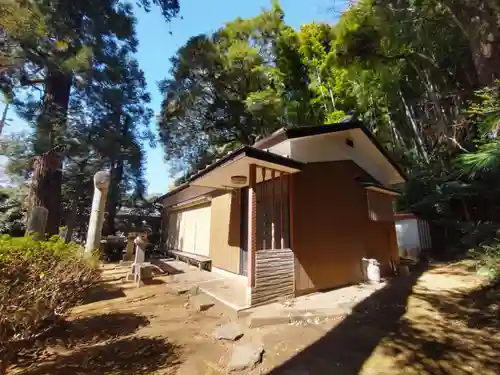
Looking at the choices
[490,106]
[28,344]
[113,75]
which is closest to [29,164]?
[113,75]

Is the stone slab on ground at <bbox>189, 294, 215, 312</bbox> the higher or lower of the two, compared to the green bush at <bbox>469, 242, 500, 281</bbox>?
lower

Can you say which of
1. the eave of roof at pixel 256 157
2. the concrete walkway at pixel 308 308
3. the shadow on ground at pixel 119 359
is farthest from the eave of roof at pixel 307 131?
the shadow on ground at pixel 119 359

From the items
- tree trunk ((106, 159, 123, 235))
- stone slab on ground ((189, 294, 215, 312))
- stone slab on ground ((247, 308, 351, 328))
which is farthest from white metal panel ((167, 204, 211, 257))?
stone slab on ground ((247, 308, 351, 328))

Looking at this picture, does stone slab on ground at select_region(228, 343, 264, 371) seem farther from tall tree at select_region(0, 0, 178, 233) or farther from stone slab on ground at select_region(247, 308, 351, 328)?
tall tree at select_region(0, 0, 178, 233)

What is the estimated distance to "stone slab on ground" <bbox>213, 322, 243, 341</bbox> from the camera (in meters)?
3.25

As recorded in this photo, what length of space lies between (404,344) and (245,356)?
81.8 inches

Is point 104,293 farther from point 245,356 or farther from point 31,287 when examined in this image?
point 245,356

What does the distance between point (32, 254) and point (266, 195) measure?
4429 mm

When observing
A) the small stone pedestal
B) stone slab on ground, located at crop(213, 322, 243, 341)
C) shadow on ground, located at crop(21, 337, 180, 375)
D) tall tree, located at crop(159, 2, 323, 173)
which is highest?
tall tree, located at crop(159, 2, 323, 173)

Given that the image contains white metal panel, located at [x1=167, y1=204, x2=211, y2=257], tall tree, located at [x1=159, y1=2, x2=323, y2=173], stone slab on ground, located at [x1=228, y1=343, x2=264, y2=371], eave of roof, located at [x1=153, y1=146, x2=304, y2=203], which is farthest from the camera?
tall tree, located at [x1=159, y1=2, x2=323, y2=173]

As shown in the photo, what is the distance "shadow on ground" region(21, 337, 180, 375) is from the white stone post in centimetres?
223

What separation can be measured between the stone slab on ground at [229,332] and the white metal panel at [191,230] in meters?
4.69

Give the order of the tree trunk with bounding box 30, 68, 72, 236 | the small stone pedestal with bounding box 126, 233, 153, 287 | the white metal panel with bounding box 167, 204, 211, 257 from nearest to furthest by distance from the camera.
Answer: the small stone pedestal with bounding box 126, 233, 153, 287, the tree trunk with bounding box 30, 68, 72, 236, the white metal panel with bounding box 167, 204, 211, 257

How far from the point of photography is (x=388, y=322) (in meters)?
3.86
